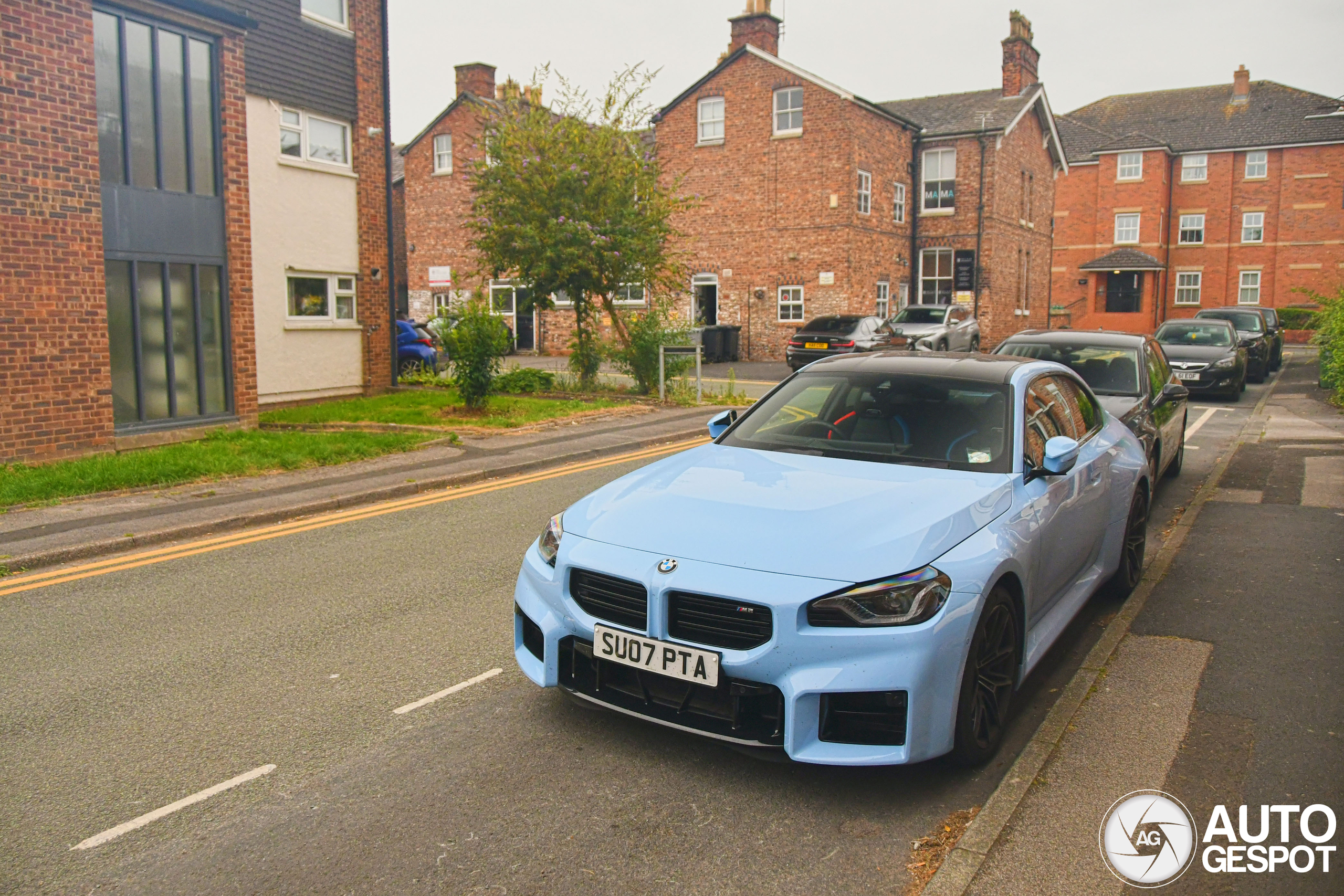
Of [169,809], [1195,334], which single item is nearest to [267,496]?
[169,809]

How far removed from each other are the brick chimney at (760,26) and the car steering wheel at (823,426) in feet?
102

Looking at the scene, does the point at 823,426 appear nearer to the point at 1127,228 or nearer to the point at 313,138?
the point at 313,138

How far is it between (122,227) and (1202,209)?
171ft

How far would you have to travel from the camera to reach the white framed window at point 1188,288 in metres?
52.2

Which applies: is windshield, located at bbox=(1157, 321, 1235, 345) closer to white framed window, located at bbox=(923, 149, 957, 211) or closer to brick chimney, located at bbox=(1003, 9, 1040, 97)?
white framed window, located at bbox=(923, 149, 957, 211)

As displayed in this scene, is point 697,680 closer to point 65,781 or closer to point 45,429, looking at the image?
point 65,781

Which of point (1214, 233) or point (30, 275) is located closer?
point (30, 275)

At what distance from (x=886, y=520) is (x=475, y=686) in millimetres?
2142

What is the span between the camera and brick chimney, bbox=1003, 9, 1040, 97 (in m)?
38.2

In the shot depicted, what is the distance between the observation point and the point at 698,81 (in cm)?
3422

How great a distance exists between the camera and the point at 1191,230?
170ft

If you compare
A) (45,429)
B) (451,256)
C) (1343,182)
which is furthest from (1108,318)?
(45,429)

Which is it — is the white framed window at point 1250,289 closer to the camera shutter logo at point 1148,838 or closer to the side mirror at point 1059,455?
the side mirror at point 1059,455

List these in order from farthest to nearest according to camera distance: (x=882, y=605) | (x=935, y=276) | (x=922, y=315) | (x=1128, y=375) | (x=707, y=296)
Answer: (x=935, y=276) < (x=707, y=296) < (x=922, y=315) < (x=1128, y=375) < (x=882, y=605)
